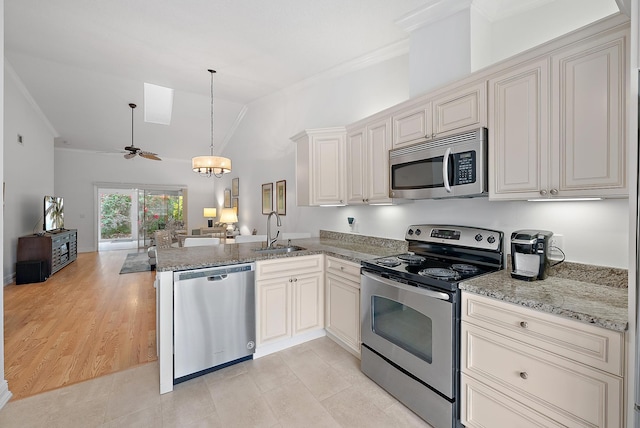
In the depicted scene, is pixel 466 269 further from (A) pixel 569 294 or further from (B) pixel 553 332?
(B) pixel 553 332

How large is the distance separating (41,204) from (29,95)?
217cm

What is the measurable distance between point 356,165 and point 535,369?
2.06 metres

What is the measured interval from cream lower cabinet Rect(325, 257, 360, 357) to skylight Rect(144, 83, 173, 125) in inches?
205

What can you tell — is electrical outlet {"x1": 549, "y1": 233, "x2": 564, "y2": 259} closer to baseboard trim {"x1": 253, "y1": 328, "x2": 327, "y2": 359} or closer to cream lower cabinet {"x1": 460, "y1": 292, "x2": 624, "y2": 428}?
cream lower cabinet {"x1": 460, "y1": 292, "x2": 624, "y2": 428}

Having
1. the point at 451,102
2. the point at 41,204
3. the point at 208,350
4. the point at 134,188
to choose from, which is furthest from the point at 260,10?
the point at 134,188

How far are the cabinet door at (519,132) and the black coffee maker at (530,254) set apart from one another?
0.23 metres

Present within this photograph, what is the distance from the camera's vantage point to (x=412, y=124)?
2.24m

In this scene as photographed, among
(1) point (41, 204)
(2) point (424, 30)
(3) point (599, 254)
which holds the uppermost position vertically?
(2) point (424, 30)

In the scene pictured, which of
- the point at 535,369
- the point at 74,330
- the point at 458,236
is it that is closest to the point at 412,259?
the point at 458,236

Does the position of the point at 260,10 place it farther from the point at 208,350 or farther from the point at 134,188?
the point at 134,188

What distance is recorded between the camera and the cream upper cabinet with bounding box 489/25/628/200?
130 centimetres

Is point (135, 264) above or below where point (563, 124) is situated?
below

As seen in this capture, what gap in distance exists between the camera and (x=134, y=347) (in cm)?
259

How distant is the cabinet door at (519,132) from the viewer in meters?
1.53
